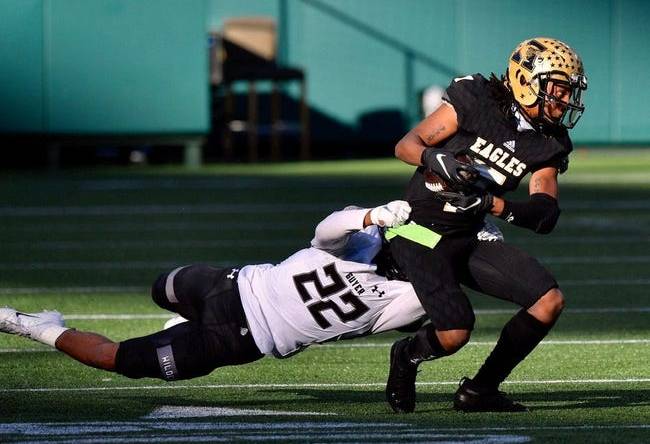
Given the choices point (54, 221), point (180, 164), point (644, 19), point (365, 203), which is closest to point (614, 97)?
point (644, 19)

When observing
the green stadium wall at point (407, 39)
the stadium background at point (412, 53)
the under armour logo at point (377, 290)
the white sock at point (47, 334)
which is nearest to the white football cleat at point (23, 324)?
the white sock at point (47, 334)

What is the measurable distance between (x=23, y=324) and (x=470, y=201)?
1925mm

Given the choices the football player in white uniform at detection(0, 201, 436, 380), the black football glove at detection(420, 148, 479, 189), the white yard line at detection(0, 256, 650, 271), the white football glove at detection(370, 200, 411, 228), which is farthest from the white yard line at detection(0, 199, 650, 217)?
the white football glove at detection(370, 200, 411, 228)

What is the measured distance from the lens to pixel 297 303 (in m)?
6.60

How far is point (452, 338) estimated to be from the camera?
258 inches

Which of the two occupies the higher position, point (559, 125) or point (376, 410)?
point (559, 125)

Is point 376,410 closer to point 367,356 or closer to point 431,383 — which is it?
point 431,383

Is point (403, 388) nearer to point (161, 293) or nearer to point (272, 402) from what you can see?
point (272, 402)

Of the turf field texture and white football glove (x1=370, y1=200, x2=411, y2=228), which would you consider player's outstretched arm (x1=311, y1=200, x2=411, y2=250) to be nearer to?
white football glove (x1=370, y1=200, x2=411, y2=228)

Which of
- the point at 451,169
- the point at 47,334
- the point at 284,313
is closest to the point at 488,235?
the point at 451,169

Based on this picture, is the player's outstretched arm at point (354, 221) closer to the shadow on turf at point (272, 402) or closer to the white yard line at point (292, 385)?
the shadow on turf at point (272, 402)

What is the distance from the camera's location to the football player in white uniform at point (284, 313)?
21.6ft

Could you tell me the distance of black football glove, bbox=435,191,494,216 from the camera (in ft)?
21.3

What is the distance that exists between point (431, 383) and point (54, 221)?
9031 millimetres
